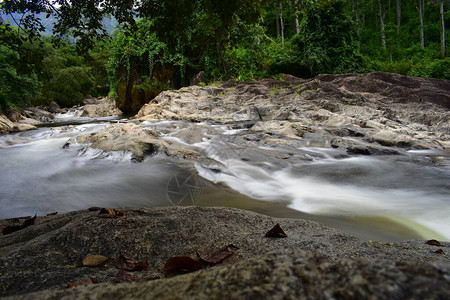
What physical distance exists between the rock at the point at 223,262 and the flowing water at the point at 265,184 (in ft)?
3.60

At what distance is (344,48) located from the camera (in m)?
15.0

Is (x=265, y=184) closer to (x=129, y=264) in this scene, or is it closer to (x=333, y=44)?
(x=129, y=264)

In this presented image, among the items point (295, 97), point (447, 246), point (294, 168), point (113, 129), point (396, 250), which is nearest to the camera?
point (396, 250)

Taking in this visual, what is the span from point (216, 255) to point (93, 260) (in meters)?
0.69

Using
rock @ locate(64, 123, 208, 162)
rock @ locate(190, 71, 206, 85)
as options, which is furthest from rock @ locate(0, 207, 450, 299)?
rock @ locate(190, 71, 206, 85)

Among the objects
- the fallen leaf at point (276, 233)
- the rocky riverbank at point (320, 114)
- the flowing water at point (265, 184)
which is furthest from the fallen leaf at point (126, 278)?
the rocky riverbank at point (320, 114)

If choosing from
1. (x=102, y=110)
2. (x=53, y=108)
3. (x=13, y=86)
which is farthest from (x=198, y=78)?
(x=53, y=108)

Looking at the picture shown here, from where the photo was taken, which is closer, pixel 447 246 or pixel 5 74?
pixel 447 246

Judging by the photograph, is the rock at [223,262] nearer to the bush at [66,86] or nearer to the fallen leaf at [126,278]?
the fallen leaf at [126,278]

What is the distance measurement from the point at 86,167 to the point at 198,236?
13.1 feet

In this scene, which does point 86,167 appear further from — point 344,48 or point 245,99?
point 344,48

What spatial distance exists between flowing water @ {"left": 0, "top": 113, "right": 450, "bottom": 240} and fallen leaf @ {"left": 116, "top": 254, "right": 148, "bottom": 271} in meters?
1.92

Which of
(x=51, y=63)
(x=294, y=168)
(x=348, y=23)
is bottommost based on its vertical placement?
(x=294, y=168)

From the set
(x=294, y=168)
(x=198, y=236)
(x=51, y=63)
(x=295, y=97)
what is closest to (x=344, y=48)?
(x=295, y=97)
